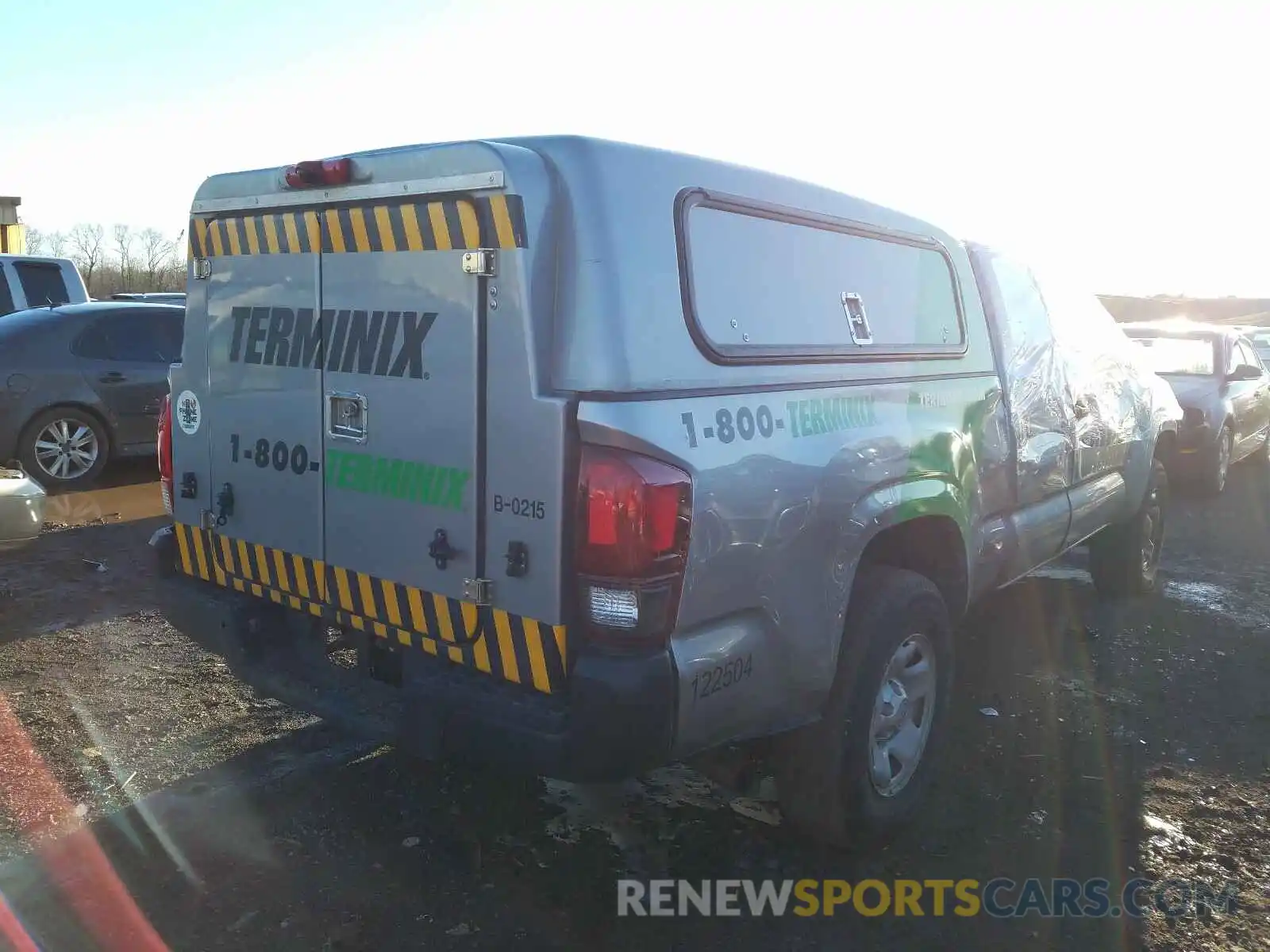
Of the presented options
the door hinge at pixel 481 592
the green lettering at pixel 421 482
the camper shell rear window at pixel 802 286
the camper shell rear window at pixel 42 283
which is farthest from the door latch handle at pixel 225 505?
the camper shell rear window at pixel 42 283

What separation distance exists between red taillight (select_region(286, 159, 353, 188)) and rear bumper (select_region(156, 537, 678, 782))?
136 centimetres

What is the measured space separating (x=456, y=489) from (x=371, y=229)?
2.73 feet

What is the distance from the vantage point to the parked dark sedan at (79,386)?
8344 mm

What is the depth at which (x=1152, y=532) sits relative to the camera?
659cm

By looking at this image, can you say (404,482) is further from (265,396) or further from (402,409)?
(265,396)

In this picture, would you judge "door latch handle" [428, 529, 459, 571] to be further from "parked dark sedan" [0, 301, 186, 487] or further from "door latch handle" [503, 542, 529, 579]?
"parked dark sedan" [0, 301, 186, 487]

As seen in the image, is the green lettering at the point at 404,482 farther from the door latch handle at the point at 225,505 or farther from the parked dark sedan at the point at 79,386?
the parked dark sedan at the point at 79,386

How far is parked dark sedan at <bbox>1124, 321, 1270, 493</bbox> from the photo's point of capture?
979 cm

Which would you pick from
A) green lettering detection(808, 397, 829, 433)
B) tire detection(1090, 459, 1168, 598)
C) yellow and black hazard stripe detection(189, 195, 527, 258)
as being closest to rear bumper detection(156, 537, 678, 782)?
green lettering detection(808, 397, 829, 433)

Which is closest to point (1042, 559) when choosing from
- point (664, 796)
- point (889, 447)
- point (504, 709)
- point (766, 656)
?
point (889, 447)

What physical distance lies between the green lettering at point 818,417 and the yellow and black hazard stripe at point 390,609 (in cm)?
99

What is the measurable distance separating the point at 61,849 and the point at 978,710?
3.64m

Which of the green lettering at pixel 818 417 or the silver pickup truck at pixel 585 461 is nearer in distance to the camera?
the silver pickup truck at pixel 585 461

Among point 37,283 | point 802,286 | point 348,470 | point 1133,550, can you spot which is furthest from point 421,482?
point 37,283
